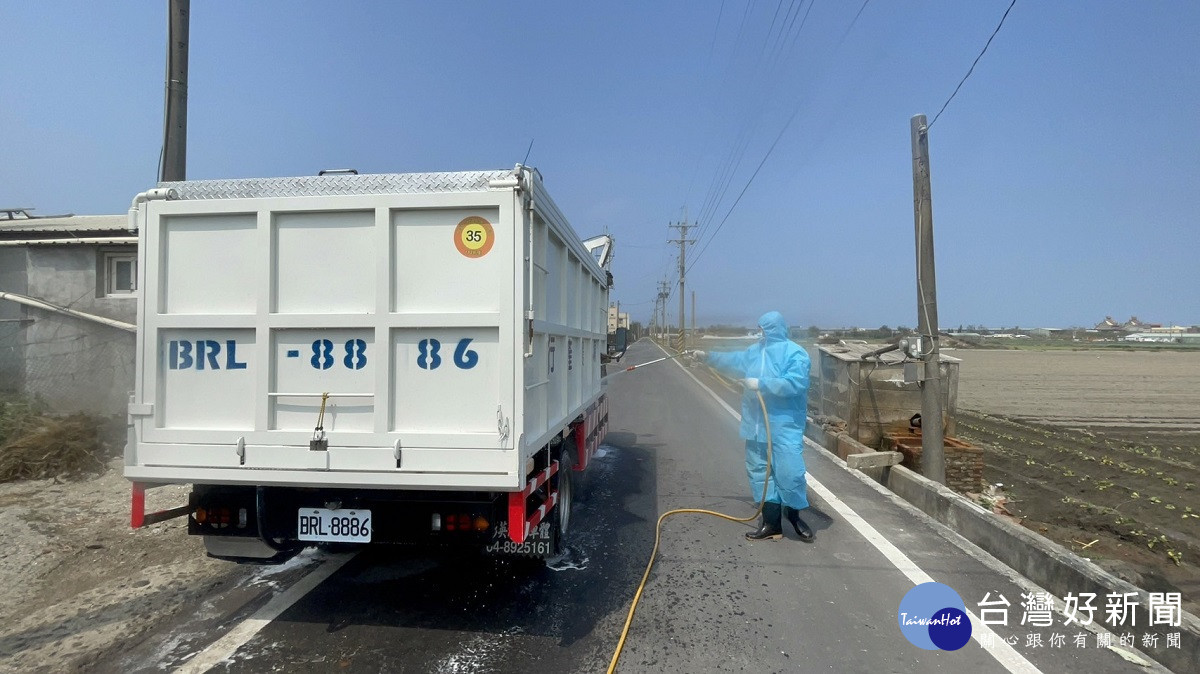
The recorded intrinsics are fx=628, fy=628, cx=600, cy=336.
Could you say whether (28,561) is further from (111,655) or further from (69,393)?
(69,393)

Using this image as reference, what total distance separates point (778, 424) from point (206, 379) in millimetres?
4191

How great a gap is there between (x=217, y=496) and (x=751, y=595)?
11.1ft

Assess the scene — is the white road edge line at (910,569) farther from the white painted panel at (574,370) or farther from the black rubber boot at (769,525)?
the white painted panel at (574,370)

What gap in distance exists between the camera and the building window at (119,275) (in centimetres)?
863

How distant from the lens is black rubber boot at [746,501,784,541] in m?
5.38

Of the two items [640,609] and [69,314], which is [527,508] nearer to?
[640,609]

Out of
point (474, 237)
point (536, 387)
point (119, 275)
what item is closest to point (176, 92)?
point (119, 275)

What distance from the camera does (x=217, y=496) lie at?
142 inches

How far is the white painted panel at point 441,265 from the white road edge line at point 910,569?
10.9 ft

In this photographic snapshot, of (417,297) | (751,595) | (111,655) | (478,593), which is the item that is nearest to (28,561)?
(111,655)

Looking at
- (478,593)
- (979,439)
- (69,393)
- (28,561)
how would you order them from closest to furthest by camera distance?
(478,593) → (28,561) → (69,393) → (979,439)

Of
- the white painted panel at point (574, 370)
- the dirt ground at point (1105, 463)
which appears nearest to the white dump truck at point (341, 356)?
the white painted panel at point (574, 370)

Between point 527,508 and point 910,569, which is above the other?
point 527,508

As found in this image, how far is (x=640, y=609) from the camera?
398cm
